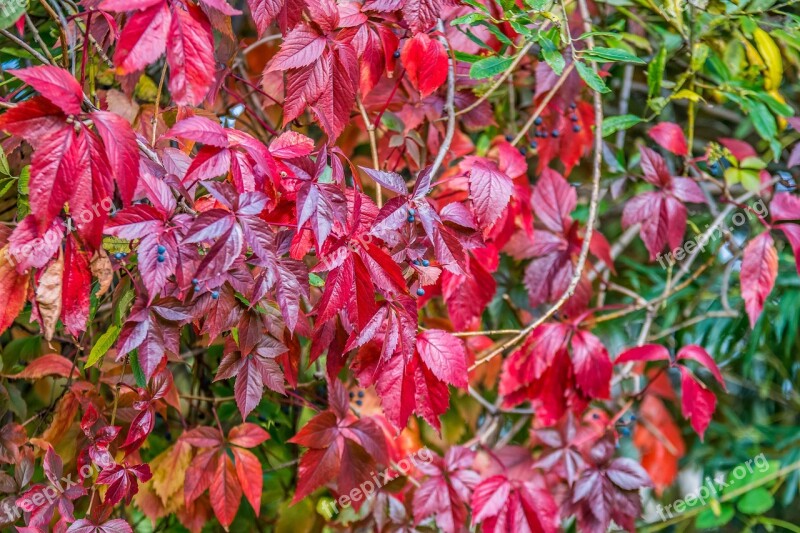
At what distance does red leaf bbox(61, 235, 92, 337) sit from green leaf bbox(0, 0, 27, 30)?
0.23 m

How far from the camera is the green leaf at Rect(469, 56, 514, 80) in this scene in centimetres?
100

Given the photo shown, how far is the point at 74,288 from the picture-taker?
801 mm

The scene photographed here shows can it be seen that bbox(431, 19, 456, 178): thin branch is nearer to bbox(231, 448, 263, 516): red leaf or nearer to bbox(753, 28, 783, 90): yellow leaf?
bbox(231, 448, 263, 516): red leaf

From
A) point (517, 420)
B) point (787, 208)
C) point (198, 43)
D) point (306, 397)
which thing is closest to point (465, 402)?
point (517, 420)

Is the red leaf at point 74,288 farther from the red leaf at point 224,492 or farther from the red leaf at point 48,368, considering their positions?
the red leaf at point 224,492

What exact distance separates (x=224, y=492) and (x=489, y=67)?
73 centimetres

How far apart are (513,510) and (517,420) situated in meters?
0.48

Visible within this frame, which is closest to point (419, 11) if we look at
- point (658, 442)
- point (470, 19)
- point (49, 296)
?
point (470, 19)

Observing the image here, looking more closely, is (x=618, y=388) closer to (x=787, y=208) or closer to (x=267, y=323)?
(x=787, y=208)

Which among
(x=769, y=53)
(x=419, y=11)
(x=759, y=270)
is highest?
(x=419, y=11)
